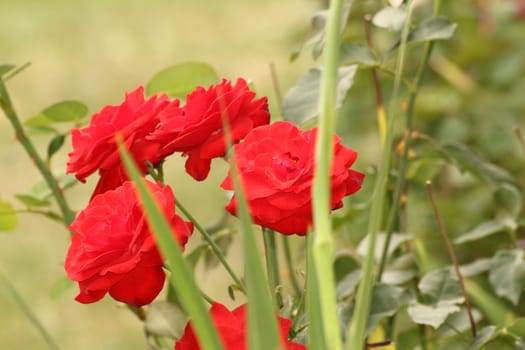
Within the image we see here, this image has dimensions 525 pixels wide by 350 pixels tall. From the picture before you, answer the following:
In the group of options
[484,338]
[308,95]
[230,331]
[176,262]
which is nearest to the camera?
[176,262]

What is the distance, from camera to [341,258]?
99 centimetres

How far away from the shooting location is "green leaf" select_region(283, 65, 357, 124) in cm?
80

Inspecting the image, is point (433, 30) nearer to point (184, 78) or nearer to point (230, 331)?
point (184, 78)

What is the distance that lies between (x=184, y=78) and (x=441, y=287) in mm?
279

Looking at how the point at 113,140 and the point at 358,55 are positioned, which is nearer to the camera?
the point at 113,140

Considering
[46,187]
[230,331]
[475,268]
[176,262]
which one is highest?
[176,262]

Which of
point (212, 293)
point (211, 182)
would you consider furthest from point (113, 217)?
point (211, 182)

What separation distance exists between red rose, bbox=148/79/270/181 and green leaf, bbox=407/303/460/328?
0.66 feet

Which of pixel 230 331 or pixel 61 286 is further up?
pixel 230 331

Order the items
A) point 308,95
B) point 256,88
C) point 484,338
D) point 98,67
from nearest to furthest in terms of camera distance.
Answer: point 484,338, point 308,95, point 256,88, point 98,67

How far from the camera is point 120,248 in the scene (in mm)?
556

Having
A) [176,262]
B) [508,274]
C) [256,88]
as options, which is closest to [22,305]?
[176,262]

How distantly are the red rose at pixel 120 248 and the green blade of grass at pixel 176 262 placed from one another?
129mm

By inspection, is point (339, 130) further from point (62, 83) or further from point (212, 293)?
point (62, 83)
